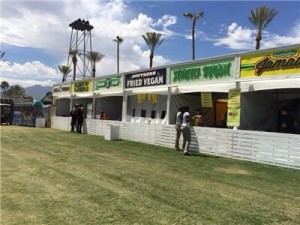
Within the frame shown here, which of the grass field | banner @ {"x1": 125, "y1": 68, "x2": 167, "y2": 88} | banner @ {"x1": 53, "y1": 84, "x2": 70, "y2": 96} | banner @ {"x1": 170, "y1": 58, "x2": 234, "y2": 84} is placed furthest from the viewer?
banner @ {"x1": 53, "y1": 84, "x2": 70, "y2": 96}

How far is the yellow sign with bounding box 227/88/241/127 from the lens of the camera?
54.0 feet

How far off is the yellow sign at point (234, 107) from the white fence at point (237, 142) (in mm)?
584

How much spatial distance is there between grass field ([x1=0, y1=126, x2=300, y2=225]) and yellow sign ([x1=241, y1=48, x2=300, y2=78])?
359 centimetres

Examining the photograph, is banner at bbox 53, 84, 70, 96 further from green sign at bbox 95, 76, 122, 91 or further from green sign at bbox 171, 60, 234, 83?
green sign at bbox 171, 60, 234, 83

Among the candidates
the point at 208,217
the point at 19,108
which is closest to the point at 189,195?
the point at 208,217

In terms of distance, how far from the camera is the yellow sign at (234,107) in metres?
16.5

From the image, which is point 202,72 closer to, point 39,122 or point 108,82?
point 108,82

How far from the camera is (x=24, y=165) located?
38.0 ft

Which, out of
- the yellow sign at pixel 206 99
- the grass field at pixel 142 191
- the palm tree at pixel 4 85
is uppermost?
the palm tree at pixel 4 85

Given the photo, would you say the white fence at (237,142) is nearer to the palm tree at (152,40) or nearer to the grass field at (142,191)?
the grass field at (142,191)

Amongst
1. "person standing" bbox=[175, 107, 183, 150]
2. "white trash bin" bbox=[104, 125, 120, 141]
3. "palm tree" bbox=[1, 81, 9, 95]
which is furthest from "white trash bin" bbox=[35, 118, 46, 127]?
"palm tree" bbox=[1, 81, 9, 95]

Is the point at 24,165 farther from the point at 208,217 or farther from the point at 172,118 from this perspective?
→ the point at 172,118

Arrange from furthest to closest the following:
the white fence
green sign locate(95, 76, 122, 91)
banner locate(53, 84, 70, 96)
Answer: banner locate(53, 84, 70, 96), green sign locate(95, 76, 122, 91), the white fence

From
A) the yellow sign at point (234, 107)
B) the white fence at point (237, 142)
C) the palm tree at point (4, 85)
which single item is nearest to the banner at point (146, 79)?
the white fence at point (237, 142)
